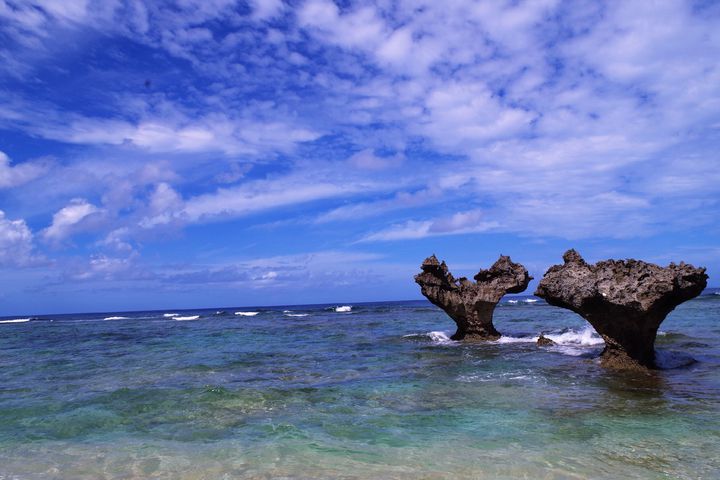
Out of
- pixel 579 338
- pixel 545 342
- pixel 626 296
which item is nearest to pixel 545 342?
pixel 545 342

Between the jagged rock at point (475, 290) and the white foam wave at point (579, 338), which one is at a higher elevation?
the jagged rock at point (475, 290)

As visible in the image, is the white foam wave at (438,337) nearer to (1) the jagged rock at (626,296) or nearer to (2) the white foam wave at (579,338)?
(2) the white foam wave at (579,338)

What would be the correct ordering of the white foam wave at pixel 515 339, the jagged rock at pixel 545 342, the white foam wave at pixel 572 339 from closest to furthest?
the jagged rock at pixel 545 342
the white foam wave at pixel 572 339
the white foam wave at pixel 515 339

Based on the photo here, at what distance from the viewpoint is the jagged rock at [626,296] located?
1280cm

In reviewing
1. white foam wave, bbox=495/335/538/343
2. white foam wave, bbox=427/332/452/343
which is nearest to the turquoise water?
white foam wave, bbox=495/335/538/343

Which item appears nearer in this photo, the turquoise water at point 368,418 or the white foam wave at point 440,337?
the turquoise water at point 368,418

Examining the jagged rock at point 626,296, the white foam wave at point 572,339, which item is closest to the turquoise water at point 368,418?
the jagged rock at point 626,296

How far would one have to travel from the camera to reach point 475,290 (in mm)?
21609

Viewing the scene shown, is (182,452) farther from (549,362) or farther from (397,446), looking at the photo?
(549,362)

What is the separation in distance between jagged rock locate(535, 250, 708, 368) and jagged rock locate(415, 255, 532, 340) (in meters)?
6.41

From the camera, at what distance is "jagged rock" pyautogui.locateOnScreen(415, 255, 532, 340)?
2150 cm

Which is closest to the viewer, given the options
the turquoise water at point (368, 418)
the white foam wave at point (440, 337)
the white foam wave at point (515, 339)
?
the turquoise water at point (368, 418)

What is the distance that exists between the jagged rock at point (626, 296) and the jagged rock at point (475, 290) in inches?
252

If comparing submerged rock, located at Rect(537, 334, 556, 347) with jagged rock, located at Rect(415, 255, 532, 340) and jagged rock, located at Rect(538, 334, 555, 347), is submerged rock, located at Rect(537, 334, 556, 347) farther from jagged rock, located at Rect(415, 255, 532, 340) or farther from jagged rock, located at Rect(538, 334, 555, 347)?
jagged rock, located at Rect(415, 255, 532, 340)
